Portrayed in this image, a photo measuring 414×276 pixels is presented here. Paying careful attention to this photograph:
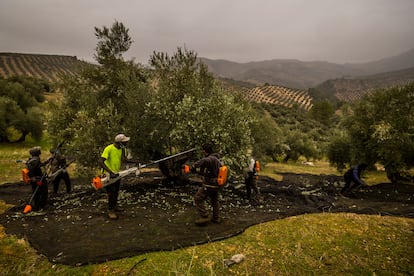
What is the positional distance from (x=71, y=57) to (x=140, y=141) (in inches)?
5835

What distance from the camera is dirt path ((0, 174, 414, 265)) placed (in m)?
7.88

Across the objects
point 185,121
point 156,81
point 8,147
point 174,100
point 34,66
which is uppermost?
point 34,66

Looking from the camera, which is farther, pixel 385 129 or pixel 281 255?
pixel 385 129

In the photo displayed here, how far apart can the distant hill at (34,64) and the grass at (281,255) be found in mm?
98913

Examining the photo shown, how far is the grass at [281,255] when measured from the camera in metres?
6.78

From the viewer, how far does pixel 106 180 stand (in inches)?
373

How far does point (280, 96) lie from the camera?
13525cm

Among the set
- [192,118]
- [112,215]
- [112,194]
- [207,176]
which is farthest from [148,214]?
[192,118]

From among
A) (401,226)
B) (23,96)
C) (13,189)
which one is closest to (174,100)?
(13,189)

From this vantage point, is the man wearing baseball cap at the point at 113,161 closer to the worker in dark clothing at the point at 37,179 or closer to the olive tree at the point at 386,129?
the worker in dark clothing at the point at 37,179

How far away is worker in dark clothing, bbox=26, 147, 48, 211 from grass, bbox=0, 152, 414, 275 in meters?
2.25

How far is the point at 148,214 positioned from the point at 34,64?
13054cm

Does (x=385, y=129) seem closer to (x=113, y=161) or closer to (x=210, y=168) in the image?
(x=210, y=168)

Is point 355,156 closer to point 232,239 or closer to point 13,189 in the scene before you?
point 232,239
